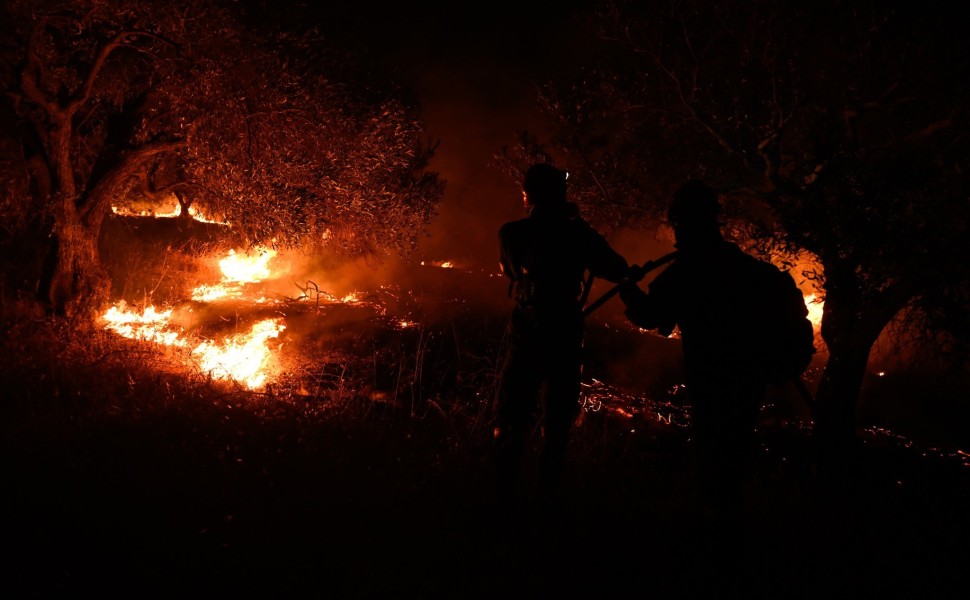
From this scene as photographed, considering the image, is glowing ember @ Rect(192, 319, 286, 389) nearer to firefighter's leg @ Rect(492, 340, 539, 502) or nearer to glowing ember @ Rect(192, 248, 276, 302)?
glowing ember @ Rect(192, 248, 276, 302)

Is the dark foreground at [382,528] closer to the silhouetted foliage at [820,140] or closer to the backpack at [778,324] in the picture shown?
the backpack at [778,324]

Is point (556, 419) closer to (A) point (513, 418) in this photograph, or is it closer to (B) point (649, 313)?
(A) point (513, 418)

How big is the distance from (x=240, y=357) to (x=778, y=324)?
28.2ft

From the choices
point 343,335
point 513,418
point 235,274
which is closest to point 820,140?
point 513,418

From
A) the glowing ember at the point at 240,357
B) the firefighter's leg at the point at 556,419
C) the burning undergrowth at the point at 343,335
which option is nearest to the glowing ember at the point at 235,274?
the burning undergrowth at the point at 343,335

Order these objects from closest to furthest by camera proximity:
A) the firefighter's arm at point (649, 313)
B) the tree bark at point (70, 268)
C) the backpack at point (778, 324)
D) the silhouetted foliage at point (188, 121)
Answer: the backpack at point (778, 324)
the firefighter's arm at point (649, 313)
the silhouetted foliage at point (188, 121)
the tree bark at point (70, 268)

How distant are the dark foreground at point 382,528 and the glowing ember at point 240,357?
3.20 metres

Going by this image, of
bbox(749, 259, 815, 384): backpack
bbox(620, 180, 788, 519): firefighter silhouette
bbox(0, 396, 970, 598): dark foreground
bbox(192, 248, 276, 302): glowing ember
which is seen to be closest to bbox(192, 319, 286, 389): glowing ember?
bbox(0, 396, 970, 598): dark foreground

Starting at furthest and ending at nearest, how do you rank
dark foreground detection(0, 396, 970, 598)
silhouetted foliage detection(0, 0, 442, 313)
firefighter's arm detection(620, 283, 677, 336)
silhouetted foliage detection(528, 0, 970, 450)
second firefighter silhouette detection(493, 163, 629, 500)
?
silhouetted foliage detection(0, 0, 442, 313)
silhouetted foliage detection(528, 0, 970, 450)
second firefighter silhouette detection(493, 163, 629, 500)
firefighter's arm detection(620, 283, 677, 336)
dark foreground detection(0, 396, 970, 598)

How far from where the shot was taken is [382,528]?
3.52 m

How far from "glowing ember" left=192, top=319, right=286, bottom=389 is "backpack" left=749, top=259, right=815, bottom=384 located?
6.42 m

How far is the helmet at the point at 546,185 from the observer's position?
3674 millimetres

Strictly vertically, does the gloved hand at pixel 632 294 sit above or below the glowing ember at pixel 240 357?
above

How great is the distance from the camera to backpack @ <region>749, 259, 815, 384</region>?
2871mm
